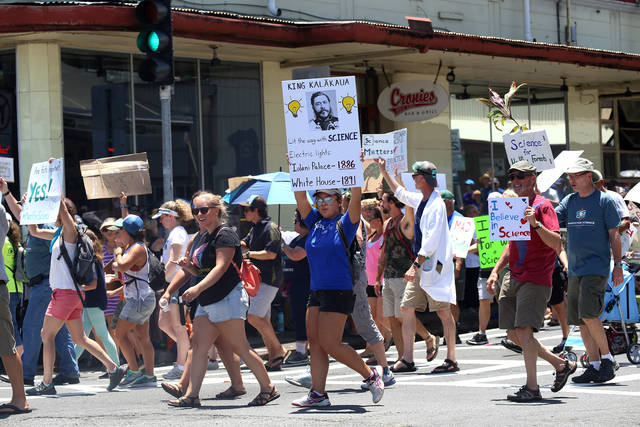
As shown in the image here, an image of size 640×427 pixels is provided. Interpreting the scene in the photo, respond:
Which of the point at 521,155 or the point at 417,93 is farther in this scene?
the point at 417,93

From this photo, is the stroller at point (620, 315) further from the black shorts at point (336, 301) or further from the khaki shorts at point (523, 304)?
the black shorts at point (336, 301)

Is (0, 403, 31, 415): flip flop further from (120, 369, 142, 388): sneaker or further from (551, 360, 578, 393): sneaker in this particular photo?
(551, 360, 578, 393): sneaker

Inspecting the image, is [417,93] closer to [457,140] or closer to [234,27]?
[457,140]

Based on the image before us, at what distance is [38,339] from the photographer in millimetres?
11734

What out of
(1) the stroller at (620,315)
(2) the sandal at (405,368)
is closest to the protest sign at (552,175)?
(1) the stroller at (620,315)

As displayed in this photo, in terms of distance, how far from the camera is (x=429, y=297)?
36.9 ft

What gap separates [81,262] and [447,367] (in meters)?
3.69

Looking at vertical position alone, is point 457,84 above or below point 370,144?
above

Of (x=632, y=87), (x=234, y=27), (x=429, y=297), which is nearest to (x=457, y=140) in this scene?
(x=632, y=87)

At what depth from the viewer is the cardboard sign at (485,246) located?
1359 cm

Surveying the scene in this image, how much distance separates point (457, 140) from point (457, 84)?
3.39 feet

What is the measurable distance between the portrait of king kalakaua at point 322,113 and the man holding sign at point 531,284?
153 centimetres

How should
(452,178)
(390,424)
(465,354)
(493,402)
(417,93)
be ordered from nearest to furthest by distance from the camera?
(390,424) → (493,402) → (465,354) → (417,93) → (452,178)

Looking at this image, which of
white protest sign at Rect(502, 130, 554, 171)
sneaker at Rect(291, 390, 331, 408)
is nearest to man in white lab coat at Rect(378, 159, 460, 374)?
white protest sign at Rect(502, 130, 554, 171)
